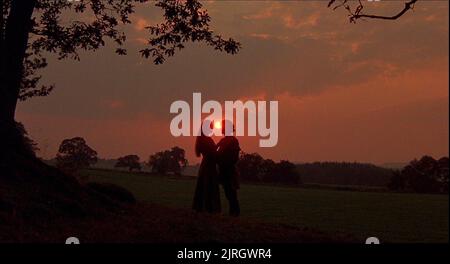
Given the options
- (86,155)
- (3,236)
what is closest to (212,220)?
(3,236)

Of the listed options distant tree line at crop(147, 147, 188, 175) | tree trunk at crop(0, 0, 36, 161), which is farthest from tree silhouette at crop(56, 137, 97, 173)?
tree trunk at crop(0, 0, 36, 161)

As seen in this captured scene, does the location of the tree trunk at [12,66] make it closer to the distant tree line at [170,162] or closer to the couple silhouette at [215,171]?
the couple silhouette at [215,171]

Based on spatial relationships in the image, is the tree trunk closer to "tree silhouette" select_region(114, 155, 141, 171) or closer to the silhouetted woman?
Answer: the silhouetted woman

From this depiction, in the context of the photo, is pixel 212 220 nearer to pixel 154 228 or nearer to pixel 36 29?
pixel 154 228

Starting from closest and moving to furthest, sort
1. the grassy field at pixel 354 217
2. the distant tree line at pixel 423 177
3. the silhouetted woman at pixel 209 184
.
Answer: the silhouetted woman at pixel 209 184 < the grassy field at pixel 354 217 < the distant tree line at pixel 423 177

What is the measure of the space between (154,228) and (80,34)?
9210 mm

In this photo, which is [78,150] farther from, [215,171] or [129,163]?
[215,171]

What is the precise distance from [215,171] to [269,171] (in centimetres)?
3467

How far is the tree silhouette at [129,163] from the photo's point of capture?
62634mm

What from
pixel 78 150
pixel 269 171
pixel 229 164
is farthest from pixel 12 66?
pixel 269 171

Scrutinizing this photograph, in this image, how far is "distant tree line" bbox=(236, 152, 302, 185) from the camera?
53.8 metres

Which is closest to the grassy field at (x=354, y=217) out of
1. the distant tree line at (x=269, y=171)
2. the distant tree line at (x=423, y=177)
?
the distant tree line at (x=269, y=171)

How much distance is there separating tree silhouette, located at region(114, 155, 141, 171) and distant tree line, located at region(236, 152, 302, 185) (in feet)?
45.2

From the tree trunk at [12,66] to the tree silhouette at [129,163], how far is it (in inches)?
1738
